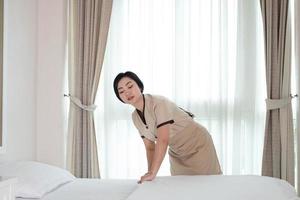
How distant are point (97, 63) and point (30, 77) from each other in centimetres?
56

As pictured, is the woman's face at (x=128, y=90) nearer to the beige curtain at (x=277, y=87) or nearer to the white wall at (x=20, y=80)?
the white wall at (x=20, y=80)

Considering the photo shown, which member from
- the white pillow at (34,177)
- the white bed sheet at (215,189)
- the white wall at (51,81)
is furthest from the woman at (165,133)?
the white wall at (51,81)

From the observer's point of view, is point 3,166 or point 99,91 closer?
point 3,166

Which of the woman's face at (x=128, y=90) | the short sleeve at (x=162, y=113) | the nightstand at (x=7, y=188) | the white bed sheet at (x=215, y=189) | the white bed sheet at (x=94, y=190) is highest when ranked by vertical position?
the woman's face at (x=128, y=90)

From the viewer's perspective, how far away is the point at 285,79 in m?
3.51

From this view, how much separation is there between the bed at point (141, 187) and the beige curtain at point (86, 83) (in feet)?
3.49

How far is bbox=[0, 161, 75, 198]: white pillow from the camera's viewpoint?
2258mm

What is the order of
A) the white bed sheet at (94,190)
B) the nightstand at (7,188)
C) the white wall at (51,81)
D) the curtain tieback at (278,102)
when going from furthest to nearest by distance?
the white wall at (51,81) → the curtain tieback at (278,102) → the white bed sheet at (94,190) → the nightstand at (7,188)

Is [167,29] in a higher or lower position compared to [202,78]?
higher

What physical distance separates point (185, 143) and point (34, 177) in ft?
3.46

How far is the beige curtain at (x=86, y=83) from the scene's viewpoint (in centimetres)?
376

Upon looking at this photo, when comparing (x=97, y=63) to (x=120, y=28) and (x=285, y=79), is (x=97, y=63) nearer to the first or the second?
(x=120, y=28)

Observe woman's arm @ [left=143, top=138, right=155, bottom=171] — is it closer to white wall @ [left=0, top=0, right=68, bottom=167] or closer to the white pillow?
the white pillow

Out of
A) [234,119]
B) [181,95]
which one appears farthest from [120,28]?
[234,119]
